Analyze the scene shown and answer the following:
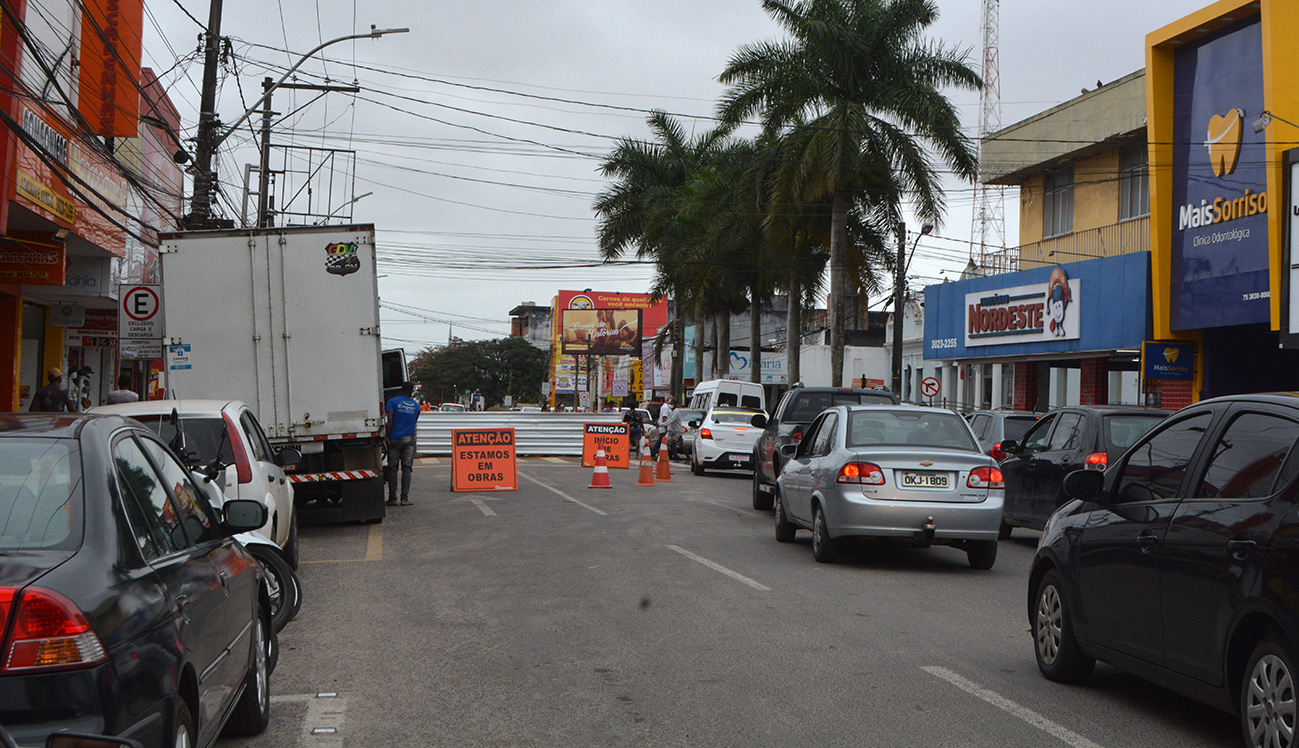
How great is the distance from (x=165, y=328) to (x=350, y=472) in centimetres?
289

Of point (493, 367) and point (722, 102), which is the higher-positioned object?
point (722, 102)

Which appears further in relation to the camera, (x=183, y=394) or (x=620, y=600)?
(x=183, y=394)

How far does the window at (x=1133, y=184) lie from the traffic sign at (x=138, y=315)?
21.7 m

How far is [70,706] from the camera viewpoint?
323 centimetres

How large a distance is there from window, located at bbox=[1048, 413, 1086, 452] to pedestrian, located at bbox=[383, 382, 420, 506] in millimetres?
9229

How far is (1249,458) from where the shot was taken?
5.36 m

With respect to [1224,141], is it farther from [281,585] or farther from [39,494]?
[39,494]

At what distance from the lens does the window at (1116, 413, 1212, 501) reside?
5931mm

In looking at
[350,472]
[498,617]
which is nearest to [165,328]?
[350,472]

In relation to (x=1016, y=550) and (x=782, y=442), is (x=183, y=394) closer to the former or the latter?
(x=782, y=442)

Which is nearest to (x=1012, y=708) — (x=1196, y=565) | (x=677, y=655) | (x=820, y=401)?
(x=1196, y=565)

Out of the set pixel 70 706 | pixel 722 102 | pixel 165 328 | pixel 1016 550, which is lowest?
pixel 1016 550

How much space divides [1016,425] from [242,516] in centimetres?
1381

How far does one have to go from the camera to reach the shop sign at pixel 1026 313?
2836cm
